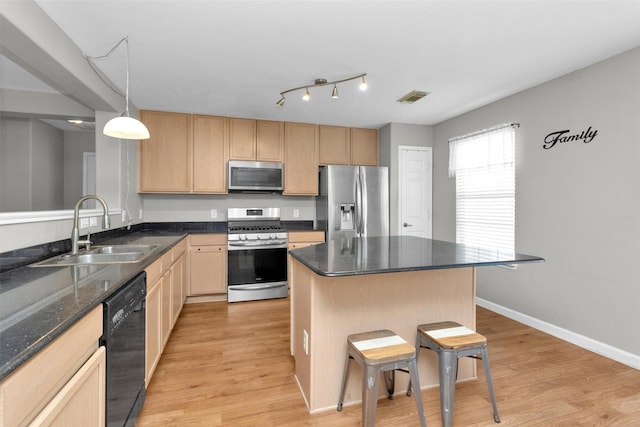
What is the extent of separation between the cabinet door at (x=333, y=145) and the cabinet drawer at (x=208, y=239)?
176 cm

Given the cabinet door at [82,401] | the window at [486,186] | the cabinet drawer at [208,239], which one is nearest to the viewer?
the cabinet door at [82,401]

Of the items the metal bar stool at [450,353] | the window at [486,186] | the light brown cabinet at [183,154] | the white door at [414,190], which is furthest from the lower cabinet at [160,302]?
the window at [486,186]

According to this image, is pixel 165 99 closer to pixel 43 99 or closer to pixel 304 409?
pixel 43 99

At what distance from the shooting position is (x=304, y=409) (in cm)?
180

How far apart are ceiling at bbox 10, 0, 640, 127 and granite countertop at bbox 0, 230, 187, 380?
1.58m

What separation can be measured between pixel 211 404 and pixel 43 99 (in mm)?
3542

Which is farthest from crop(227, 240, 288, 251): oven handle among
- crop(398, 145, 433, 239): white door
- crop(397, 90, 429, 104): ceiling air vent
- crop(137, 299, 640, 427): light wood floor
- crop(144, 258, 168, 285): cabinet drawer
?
crop(397, 90, 429, 104): ceiling air vent

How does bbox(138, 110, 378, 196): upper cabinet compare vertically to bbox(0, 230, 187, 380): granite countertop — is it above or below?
above

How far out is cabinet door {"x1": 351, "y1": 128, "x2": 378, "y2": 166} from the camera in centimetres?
459

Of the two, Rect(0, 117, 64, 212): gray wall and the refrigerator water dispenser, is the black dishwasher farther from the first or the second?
Rect(0, 117, 64, 212): gray wall

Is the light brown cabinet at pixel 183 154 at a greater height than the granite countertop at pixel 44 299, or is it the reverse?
the light brown cabinet at pixel 183 154

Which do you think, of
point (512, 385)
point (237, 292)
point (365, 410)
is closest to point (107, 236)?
point (237, 292)

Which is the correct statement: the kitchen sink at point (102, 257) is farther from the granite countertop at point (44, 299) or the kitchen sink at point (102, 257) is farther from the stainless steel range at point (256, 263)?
the stainless steel range at point (256, 263)

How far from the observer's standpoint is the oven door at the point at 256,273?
12.4 feet
